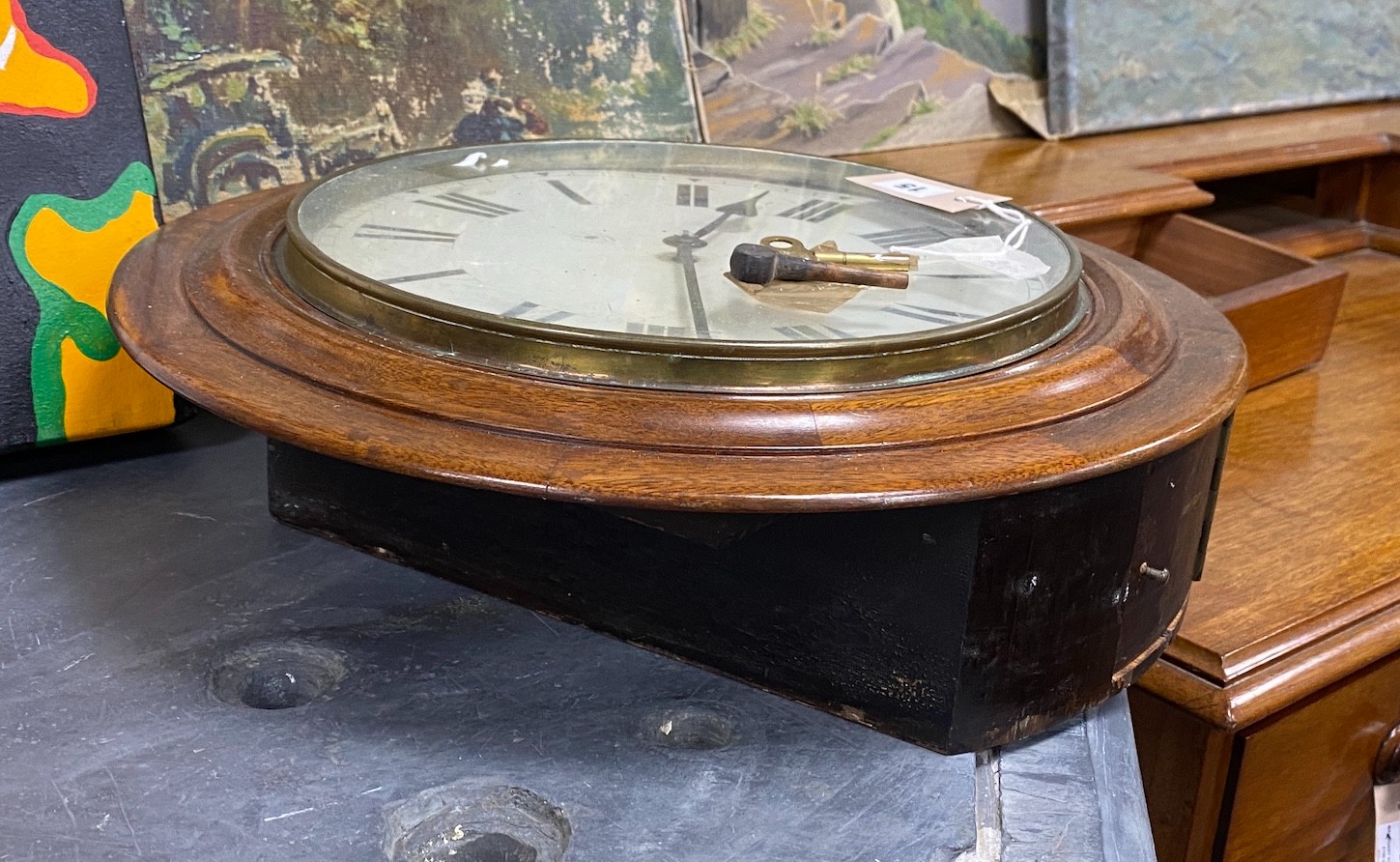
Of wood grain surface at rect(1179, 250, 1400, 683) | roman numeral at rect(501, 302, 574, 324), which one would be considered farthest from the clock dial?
wood grain surface at rect(1179, 250, 1400, 683)

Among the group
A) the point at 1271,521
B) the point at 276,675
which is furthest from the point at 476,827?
the point at 1271,521

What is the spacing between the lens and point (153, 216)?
119 centimetres

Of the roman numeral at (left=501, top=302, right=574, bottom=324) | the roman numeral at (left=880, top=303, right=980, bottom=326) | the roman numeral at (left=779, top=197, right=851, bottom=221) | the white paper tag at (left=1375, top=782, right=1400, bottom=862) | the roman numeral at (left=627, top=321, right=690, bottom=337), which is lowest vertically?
the white paper tag at (left=1375, top=782, right=1400, bottom=862)

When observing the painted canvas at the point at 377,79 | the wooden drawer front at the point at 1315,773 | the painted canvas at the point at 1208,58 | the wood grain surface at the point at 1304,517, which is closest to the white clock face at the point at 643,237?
the painted canvas at the point at 377,79

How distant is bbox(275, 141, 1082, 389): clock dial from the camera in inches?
30.1

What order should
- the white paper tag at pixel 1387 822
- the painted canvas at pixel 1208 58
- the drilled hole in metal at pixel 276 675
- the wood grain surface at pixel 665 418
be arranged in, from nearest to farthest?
1. the wood grain surface at pixel 665 418
2. the drilled hole in metal at pixel 276 675
3. the white paper tag at pixel 1387 822
4. the painted canvas at pixel 1208 58

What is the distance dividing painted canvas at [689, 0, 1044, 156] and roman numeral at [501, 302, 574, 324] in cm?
87

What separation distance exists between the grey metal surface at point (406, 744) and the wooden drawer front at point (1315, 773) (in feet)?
0.86

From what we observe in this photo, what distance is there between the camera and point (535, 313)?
0.80 m

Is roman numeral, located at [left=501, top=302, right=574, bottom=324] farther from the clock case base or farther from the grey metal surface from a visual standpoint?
the grey metal surface

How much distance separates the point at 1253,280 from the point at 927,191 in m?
0.79

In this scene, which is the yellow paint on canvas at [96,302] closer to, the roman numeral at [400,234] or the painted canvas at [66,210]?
the painted canvas at [66,210]

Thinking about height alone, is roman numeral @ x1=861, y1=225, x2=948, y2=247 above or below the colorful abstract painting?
above

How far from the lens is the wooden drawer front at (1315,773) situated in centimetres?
114
